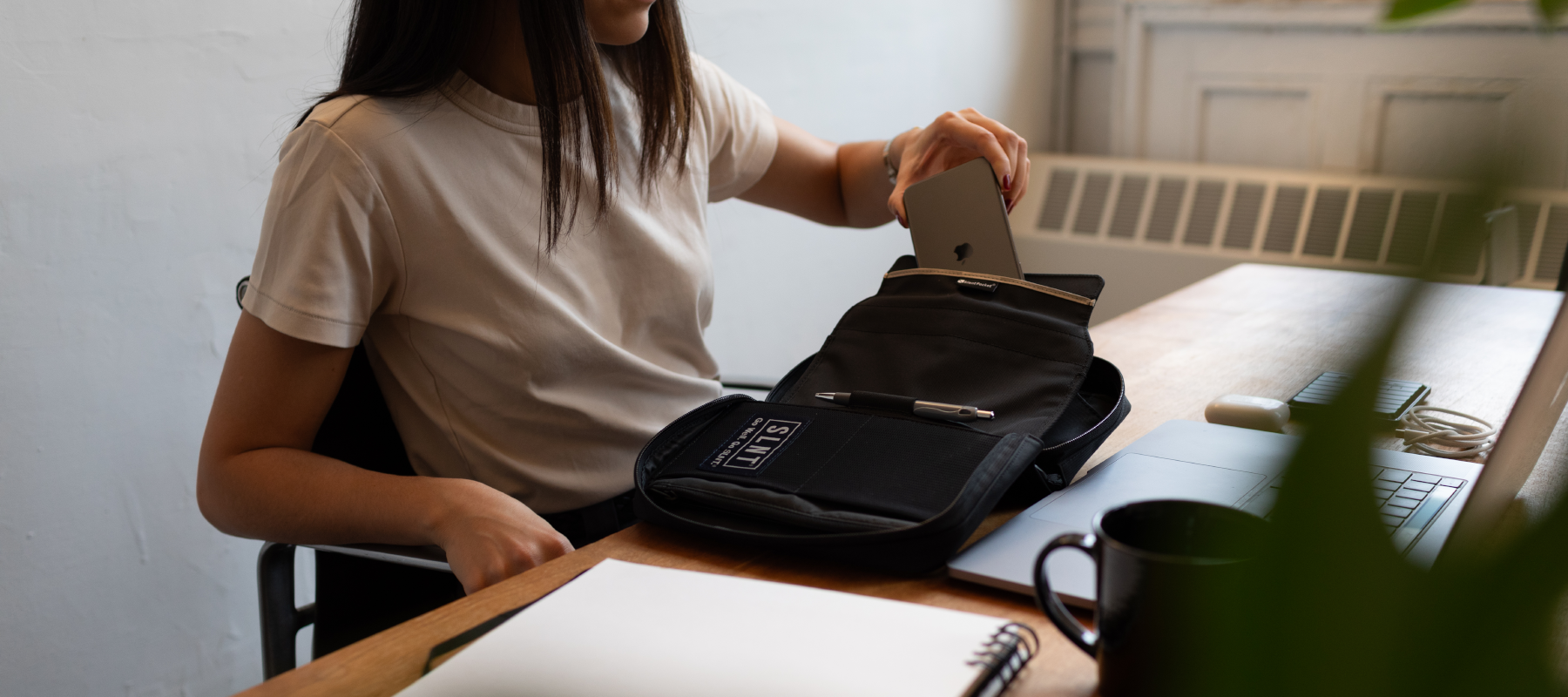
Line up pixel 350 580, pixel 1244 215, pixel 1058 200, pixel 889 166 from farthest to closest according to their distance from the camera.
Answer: pixel 1058 200, pixel 1244 215, pixel 889 166, pixel 350 580

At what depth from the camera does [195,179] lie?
135 centimetres

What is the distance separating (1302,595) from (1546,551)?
4cm

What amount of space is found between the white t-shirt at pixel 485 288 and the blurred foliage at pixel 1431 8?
812 millimetres

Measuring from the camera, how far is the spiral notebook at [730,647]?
496 millimetres

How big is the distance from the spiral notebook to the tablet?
1.38 feet

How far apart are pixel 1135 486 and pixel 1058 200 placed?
237 centimetres

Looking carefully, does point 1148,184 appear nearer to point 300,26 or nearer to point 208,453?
point 300,26

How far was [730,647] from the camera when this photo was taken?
530 mm

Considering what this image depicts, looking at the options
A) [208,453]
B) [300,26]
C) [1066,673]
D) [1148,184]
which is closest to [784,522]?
[1066,673]

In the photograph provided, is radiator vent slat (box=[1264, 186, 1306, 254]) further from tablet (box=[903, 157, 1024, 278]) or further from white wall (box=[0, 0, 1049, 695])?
white wall (box=[0, 0, 1049, 695])

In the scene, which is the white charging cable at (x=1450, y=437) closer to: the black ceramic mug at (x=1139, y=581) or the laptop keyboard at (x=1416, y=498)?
the laptop keyboard at (x=1416, y=498)

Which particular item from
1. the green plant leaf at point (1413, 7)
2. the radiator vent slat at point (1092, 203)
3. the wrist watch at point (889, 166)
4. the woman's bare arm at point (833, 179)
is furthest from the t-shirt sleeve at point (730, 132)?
the radiator vent slat at point (1092, 203)

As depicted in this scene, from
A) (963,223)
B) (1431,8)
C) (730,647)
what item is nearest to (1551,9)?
(1431,8)

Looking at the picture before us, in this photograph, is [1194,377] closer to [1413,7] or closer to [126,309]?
[1413,7]
